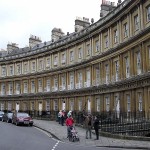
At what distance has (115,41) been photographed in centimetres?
3928

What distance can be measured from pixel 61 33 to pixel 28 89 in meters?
13.0

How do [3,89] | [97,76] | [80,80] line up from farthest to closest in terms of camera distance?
[3,89] < [80,80] < [97,76]

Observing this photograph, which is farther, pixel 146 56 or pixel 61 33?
pixel 61 33

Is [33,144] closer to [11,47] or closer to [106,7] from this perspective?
[106,7]

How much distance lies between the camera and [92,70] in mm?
45375

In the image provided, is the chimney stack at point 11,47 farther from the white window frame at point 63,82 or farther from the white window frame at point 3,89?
the white window frame at point 63,82

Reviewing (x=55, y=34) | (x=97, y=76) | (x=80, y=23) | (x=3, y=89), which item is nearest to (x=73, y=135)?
(x=97, y=76)

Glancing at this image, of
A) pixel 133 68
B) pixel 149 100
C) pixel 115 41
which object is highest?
pixel 115 41

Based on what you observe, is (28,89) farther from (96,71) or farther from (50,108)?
(96,71)

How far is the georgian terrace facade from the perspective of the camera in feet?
108

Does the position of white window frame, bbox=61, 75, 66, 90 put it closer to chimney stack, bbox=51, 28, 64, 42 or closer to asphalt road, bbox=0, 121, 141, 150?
chimney stack, bbox=51, 28, 64, 42

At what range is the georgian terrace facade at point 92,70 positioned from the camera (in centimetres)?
3297

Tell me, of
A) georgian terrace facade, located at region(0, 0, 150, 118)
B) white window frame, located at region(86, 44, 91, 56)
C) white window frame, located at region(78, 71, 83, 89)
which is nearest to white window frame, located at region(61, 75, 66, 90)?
georgian terrace facade, located at region(0, 0, 150, 118)

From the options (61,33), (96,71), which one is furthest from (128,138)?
(61,33)
